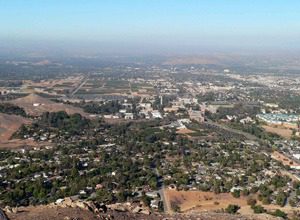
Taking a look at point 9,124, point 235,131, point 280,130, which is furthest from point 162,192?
point 9,124

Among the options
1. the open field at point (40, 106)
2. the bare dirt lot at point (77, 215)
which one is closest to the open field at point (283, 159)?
the bare dirt lot at point (77, 215)

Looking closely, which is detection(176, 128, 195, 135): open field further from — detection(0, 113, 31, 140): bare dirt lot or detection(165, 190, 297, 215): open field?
detection(165, 190, 297, 215): open field

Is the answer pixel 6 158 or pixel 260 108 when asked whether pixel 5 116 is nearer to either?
pixel 6 158

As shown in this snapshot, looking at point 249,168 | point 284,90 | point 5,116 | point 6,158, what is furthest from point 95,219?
point 284,90

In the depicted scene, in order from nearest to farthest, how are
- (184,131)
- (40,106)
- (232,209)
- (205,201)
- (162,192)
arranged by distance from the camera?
1. (232,209)
2. (205,201)
3. (162,192)
4. (184,131)
5. (40,106)

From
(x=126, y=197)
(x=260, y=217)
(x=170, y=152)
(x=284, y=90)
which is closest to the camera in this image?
(x=260, y=217)

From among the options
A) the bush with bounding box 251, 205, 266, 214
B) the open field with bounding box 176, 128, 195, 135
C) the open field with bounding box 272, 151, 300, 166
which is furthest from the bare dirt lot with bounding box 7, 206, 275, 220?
the open field with bounding box 176, 128, 195, 135

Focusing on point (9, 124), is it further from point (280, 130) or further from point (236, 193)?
point (236, 193)
